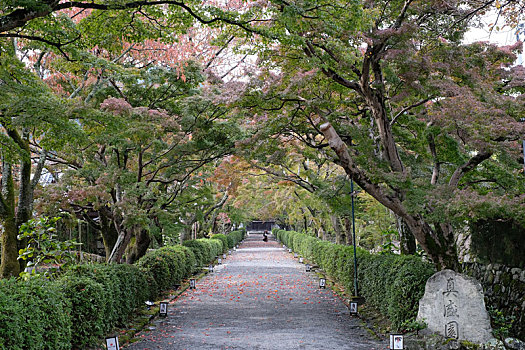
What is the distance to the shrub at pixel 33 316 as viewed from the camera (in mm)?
4199

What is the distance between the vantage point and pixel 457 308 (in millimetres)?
6383

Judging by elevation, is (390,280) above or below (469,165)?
below

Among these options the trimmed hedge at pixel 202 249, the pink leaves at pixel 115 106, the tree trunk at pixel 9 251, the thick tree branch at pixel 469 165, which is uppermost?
→ the pink leaves at pixel 115 106

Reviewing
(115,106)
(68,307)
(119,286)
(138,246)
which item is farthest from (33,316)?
(138,246)

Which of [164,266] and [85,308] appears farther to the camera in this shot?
[164,266]

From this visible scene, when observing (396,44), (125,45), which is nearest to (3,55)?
(125,45)

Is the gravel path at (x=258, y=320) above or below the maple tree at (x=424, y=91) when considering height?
below

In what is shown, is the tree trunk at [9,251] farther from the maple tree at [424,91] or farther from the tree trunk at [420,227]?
the tree trunk at [420,227]

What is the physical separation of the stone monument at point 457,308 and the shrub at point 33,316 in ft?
16.3

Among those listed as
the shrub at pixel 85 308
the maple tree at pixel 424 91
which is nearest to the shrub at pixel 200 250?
the maple tree at pixel 424 91

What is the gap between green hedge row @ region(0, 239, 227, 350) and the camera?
4.38 metres

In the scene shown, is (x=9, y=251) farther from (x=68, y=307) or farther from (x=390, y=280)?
(x=390, y=280)

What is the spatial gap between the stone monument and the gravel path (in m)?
1.21

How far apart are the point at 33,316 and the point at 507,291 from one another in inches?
287
